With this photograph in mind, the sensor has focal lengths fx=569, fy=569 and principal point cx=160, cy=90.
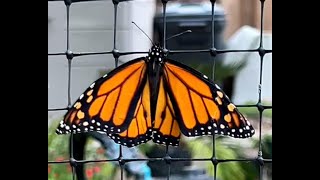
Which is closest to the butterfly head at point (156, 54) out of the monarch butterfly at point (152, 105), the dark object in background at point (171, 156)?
the monarch butterfly at point (152, 105)

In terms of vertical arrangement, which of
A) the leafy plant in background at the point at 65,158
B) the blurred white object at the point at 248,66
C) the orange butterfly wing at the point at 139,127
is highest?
the blurred white object at the point at 248,66

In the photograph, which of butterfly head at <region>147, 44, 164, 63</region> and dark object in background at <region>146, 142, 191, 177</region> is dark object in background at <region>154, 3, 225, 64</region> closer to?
butterfly head at <region>147, 44, 164, 63</region>

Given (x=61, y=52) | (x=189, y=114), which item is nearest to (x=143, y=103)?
(x=189, y=114)

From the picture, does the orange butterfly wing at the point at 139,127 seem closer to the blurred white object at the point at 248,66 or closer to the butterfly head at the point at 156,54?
the butterfly head at the point at 156,54

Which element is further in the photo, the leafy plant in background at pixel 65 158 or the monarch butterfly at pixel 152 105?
the leafy plant in background at pixel 65 158

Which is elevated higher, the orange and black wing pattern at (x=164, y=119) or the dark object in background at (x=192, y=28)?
the dark object in background at (x=192, y=28)

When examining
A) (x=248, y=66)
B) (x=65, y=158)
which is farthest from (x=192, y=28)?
(x=65, y=158)
